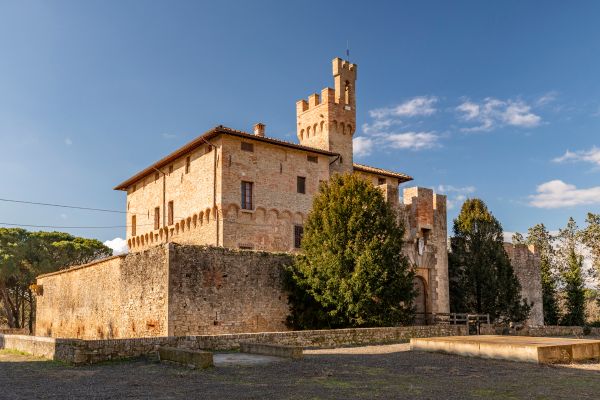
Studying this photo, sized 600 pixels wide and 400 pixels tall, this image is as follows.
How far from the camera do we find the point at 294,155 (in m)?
30.3

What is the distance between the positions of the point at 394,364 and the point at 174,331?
8.40m

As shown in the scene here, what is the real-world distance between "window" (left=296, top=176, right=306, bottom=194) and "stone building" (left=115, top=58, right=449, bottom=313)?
0.05m

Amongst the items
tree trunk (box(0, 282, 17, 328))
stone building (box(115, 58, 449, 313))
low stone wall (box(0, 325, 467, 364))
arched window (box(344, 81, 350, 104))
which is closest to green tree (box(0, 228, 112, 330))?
tree trunk (box(0, 282, 17, 328))

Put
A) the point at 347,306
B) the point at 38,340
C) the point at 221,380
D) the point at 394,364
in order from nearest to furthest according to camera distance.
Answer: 1. the point at 221,380
2. the point at 394,364
3. the point at 38,340
4. the point at 347,306

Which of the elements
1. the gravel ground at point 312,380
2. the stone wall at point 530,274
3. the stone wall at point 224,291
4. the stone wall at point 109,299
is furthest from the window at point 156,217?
the stone wall at point 530,274

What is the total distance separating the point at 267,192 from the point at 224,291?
10140 millimetres

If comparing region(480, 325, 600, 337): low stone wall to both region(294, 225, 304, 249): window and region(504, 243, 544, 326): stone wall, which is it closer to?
region(504, 243, 544, 326): stone wall

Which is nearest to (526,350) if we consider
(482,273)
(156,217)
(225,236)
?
(482,273)

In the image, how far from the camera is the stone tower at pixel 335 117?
33312 millimetres

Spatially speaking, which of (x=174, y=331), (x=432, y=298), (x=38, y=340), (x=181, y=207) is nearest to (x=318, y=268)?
(x=174, y=331)

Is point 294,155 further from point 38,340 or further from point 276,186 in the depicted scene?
point 38,340

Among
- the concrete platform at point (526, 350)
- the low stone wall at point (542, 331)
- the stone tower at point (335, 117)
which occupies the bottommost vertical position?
the low stone wall at point (542, 331)

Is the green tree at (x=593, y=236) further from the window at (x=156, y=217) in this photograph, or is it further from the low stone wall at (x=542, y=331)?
the window at (x=156, y=217)

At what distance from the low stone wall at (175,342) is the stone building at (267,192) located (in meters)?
7.27
